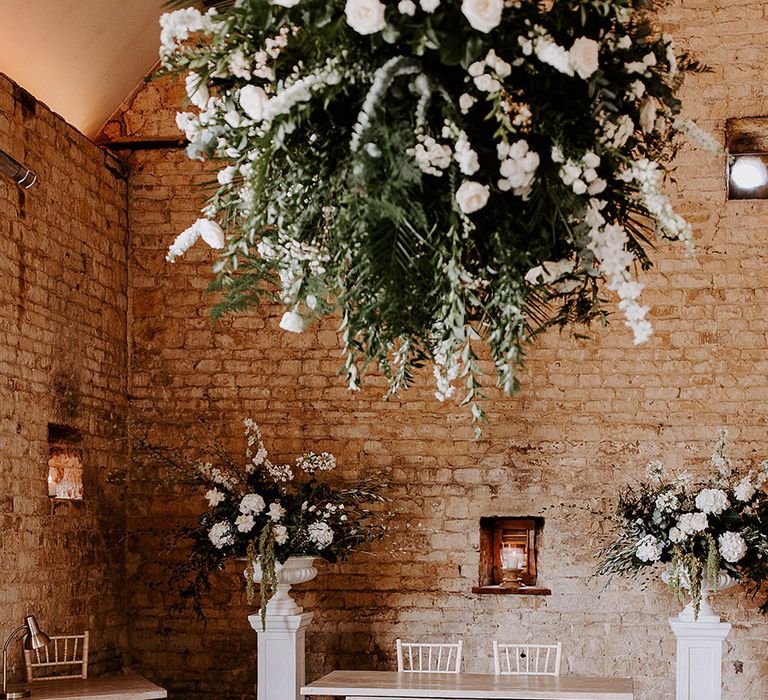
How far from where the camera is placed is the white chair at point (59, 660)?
5754 mm

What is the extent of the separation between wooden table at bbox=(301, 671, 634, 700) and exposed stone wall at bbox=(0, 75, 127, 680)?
5.65 ft

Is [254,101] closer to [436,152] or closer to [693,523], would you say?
[436,152]

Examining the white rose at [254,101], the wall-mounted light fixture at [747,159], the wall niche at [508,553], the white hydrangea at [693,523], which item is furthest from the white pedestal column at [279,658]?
the white rose at [254,101]

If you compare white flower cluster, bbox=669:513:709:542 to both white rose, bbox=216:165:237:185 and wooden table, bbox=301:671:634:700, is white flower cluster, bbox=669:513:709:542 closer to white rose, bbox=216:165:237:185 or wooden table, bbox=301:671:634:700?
wooden table, bbox=301:671:634:700

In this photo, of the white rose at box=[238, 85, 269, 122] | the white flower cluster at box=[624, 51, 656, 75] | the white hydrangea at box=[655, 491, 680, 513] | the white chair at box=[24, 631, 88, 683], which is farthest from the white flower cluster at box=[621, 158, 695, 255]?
the white chair at box=[24, 631, 88, 683]

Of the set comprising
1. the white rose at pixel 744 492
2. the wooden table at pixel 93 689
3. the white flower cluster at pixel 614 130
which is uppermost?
the white flower cluster at pixel 614 130

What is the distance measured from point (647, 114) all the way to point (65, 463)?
543 centimetres

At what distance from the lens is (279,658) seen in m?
6.37

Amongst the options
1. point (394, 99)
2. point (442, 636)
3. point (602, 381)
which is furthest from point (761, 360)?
point (394, 99)

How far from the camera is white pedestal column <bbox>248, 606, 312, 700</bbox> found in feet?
20.8

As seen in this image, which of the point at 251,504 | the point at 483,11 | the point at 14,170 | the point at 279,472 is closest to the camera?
the point at 483,11

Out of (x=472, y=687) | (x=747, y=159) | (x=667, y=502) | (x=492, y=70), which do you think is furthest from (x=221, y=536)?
(x=492, y=70)

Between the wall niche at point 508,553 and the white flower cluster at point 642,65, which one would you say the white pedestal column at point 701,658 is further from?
the white flower cluster at point 642,65

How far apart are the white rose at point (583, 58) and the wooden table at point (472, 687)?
4.18 meters
